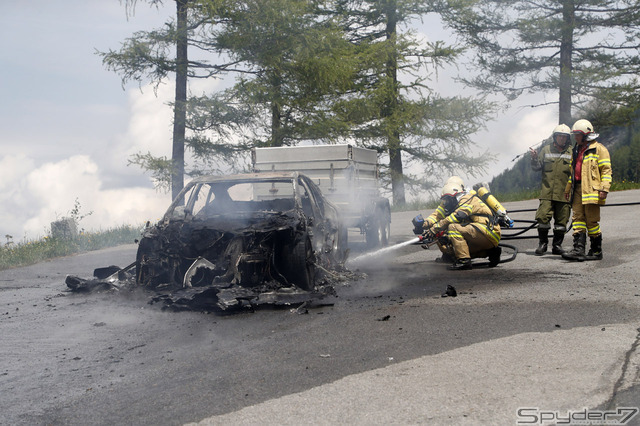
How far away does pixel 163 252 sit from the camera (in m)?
7.82

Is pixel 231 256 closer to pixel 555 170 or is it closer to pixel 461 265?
pixel 461 265

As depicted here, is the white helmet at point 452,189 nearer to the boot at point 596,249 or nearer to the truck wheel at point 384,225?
the boot at point 596,249

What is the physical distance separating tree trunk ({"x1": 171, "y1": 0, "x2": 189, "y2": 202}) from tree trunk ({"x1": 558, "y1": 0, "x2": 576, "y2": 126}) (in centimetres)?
1795

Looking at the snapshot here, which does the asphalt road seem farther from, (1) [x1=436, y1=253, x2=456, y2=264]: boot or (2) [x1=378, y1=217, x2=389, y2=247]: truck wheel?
(2) [x1=378, y1=217, x2=389, y2=247]: truck wheel

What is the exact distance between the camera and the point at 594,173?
998cm

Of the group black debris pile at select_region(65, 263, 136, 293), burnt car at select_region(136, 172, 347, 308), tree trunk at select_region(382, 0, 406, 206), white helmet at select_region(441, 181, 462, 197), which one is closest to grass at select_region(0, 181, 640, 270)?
black debris pile at select_region(65, 263, 136, 293)

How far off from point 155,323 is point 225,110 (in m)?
15.4

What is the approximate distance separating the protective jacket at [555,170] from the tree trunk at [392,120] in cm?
1756

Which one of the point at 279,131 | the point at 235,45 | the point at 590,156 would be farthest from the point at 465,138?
the point at 590,156

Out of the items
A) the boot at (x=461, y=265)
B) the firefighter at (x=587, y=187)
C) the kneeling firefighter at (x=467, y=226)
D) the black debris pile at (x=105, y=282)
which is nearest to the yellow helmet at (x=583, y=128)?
the firefighter at (x=587, y=187)

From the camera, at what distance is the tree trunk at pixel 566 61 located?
29281 millimetres

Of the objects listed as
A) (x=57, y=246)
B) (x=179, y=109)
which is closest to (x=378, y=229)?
(x=57, y=246)

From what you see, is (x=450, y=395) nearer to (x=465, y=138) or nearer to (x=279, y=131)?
(x=279, y=131)

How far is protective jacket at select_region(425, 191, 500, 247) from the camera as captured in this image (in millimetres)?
9734
